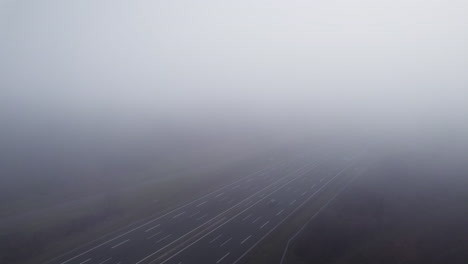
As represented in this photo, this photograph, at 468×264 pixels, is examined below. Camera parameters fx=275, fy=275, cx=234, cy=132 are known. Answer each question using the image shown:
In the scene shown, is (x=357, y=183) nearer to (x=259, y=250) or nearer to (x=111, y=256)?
(x=259, y=250)

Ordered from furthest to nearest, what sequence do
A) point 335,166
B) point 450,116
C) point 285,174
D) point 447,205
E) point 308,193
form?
1. point 450,116
2. point 335,166
3. point 285,174
4. point 308,193
5. point 447,205

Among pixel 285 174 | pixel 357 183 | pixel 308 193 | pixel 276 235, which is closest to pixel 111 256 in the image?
pixel 276 235

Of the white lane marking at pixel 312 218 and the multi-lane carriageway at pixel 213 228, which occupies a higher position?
the multi-lane carriageway at pixel 213 228

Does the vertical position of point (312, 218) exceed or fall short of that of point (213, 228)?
it falls short

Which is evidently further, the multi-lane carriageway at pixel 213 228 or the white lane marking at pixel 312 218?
the white lane marking at pixel 312 218

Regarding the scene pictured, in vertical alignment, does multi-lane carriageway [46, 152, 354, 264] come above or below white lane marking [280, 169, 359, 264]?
above

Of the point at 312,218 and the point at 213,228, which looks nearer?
the point at 213,228

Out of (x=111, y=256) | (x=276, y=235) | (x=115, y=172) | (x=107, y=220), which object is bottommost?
(x=276, y=235)

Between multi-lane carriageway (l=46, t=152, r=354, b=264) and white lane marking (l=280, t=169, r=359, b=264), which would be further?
white lane marking (l=280, t=169, r=359, b=264)
